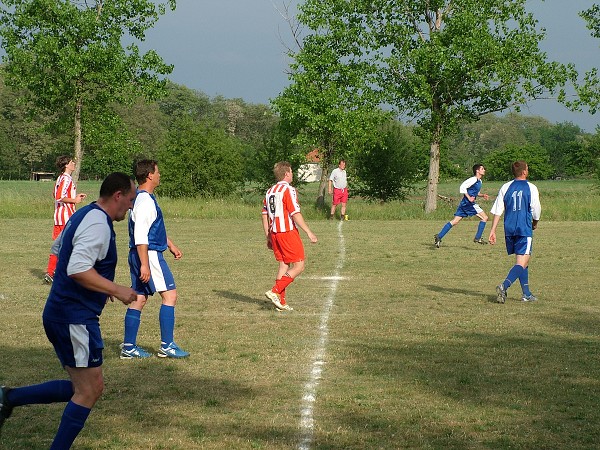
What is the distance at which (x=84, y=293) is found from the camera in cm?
543

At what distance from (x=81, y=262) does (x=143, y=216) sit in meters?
3.42

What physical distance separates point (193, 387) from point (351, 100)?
3164 centimetres

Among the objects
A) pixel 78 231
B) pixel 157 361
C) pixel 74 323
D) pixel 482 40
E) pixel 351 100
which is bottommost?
pixel 157 361

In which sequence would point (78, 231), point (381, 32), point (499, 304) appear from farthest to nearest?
point (381, 32) < point (499, 304) < point (78, 231)

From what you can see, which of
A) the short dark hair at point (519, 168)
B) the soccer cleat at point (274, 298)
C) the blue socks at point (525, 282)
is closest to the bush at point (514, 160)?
the blue socks at point (525, 282)

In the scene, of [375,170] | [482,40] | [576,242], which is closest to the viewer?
[576,242]

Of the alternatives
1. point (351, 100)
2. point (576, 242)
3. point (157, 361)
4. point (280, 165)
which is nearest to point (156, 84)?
point (351, 100)

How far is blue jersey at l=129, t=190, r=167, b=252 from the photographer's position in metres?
8.52

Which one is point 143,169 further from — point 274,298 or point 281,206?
point 274,298

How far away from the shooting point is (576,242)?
23062 mm

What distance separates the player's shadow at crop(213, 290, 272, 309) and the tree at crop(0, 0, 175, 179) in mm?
26439

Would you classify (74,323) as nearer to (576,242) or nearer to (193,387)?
(193,387)

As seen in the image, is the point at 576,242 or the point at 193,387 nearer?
the point at 193,387

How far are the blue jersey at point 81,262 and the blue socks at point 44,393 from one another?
468mm
